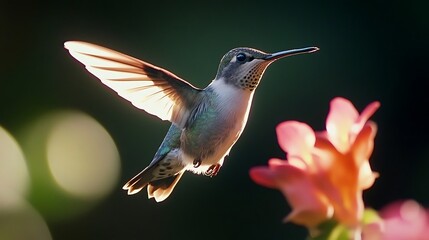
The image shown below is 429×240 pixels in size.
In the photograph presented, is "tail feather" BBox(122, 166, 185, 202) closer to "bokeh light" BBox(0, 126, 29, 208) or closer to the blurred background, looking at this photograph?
"bokeh light" BBox(0, 126, 29, 208)

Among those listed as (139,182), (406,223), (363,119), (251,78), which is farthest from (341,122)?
(139,182)

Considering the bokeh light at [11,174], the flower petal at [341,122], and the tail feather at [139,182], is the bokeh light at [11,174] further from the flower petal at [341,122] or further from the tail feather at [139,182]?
the flower petal at [341,122]

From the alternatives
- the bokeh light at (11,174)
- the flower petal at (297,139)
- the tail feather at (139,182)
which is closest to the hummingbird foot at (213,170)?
the tail feather at (139,182)

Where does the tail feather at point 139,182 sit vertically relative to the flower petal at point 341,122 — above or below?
below

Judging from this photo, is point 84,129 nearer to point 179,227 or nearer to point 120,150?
point 120,150

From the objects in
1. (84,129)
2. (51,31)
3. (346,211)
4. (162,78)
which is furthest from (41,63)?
(346,211)
